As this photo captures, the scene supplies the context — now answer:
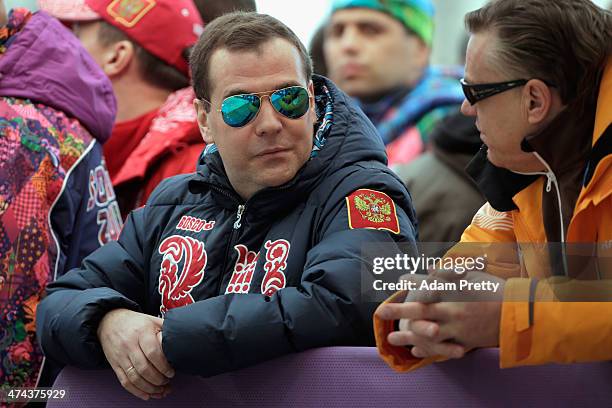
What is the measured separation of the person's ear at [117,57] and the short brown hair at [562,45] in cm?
240

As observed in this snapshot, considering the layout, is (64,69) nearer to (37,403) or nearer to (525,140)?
(37,403)

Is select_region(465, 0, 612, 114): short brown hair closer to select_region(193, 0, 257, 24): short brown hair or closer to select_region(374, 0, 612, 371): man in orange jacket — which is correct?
select_region(374, 0, 612, 371): man in orange jacket

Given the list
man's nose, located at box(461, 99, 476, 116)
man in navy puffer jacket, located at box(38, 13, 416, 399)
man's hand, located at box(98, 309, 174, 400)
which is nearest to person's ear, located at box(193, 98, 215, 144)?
man in navy puffer jacket, located at box(38, 13, 416, 399)

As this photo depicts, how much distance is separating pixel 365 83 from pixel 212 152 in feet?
11.3

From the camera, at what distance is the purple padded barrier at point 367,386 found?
282 centimetres

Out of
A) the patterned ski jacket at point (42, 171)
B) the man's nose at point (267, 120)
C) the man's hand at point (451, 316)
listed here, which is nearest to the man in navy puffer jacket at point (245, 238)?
the man's nose at point (267, 120)

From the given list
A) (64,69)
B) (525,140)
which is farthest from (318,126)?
(64,69)

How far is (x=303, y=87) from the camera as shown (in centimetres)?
354

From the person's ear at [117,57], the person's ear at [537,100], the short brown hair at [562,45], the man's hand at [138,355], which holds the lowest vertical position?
the man's hand at [138,355]

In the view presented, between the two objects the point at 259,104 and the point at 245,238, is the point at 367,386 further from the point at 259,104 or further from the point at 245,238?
the point at 259,104

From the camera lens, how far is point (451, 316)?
2.71m

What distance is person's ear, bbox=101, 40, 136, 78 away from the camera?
202 inches

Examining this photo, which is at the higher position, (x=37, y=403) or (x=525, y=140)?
(x=525, y=140)

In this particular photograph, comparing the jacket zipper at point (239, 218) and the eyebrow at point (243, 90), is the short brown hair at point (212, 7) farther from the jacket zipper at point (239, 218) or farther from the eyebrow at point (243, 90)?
the jacket zipper at point (239, 218)
